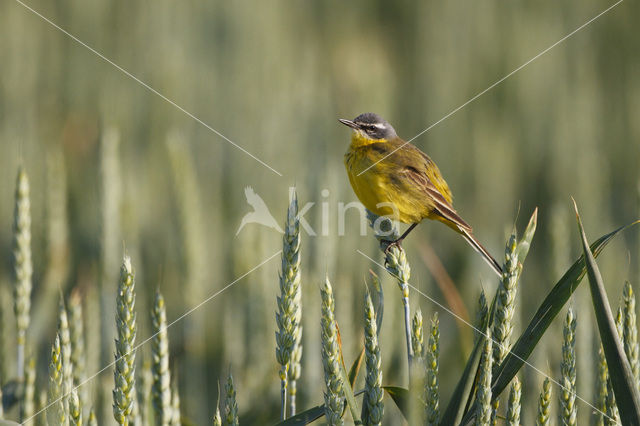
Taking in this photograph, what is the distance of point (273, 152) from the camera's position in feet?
12.8

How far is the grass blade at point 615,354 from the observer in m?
1.29

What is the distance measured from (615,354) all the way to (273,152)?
2783 mm

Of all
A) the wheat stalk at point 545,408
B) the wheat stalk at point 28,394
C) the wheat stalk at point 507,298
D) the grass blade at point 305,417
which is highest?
the wheat stalk at point 507,298

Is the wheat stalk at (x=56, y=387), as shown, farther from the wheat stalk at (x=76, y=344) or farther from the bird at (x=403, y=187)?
the bird at (x=403, y=187)

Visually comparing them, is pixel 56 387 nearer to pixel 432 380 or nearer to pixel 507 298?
pixel 432 380

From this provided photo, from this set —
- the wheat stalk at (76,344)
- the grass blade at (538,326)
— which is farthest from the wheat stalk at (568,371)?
the wheat stalk at (76,344)

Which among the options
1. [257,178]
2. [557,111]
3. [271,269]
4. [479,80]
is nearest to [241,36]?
[257,178]

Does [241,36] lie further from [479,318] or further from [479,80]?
[479,318]

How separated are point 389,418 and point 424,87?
324cm

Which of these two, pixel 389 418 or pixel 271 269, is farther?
pixel 271 269

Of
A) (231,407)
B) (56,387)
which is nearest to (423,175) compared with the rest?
(231,407)

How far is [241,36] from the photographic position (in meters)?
4.74

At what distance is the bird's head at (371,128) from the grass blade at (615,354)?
1824mm

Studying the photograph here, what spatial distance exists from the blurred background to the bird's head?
23cm
